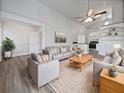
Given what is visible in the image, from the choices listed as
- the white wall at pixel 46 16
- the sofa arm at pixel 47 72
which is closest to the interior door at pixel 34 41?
the white wall at pixel 46 16

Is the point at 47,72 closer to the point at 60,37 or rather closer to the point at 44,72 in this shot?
the point at 44,72

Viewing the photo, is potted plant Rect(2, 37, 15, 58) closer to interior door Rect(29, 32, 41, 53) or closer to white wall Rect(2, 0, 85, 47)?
interior door Rect(29, 32, 41, 53)

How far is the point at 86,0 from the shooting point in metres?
4.52

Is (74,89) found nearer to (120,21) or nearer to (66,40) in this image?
(66,40)

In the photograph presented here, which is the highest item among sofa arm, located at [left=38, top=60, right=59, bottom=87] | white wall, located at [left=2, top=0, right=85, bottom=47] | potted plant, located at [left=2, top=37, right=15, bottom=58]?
white wall, located at [left=2, top=0, right=85, bottom=47]

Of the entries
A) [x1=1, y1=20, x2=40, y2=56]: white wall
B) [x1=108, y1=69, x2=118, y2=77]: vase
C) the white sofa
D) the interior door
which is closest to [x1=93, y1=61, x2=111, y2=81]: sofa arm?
[x1=108, y1=69, x2=118, y2=77]: vase

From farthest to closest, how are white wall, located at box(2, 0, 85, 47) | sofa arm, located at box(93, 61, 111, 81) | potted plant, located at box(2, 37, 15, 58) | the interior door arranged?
1. the interior door
2. potted plant, located at box(2, 37, 15, 58)
3. white wall, located at box(2, 0, 85, 47)
4. sofa arm, located at box(93, 61, 111, 81)

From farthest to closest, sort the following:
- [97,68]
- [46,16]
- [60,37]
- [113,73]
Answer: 1. [60,37]
2. [46,16]
3. [97,68]
4. [113,73]

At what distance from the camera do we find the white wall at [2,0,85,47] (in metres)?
3.83

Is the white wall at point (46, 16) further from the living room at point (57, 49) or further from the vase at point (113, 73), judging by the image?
the vase at point (113, 73)

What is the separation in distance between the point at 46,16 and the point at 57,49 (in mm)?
2476

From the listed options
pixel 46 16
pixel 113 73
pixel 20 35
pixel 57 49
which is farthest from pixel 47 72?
pixel 20 35

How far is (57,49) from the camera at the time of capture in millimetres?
5082

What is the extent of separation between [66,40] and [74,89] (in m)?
5.37
